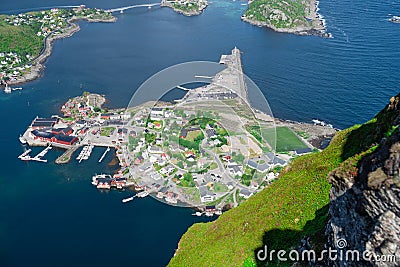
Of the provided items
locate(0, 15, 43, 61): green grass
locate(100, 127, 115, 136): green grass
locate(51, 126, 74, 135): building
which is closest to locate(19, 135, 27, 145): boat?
locate(51, 126, 74, 135): building

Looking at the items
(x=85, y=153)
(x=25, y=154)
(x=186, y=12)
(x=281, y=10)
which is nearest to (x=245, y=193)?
(x=85, y=153)

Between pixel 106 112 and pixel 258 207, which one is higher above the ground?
pixel 258 207

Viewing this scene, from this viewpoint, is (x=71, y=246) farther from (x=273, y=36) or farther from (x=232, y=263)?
(x=273, y=36)

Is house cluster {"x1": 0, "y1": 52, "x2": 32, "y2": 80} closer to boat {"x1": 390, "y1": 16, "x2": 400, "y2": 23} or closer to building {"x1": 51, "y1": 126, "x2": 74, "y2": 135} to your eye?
building {"x1": 51, "y1": 126, "x2": 74, "y2": 135}

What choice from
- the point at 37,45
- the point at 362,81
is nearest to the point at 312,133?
the point at 362,81

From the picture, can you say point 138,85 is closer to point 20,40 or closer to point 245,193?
point 20,40

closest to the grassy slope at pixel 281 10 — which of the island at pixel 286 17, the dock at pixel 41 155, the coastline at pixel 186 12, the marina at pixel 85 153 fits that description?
the island at pixel 286 17

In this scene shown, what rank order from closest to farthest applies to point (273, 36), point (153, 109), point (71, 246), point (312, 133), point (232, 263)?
point (232, 263) < point (71, 246) < point (312, 133) < point (153, 109) < point (273, 36)
